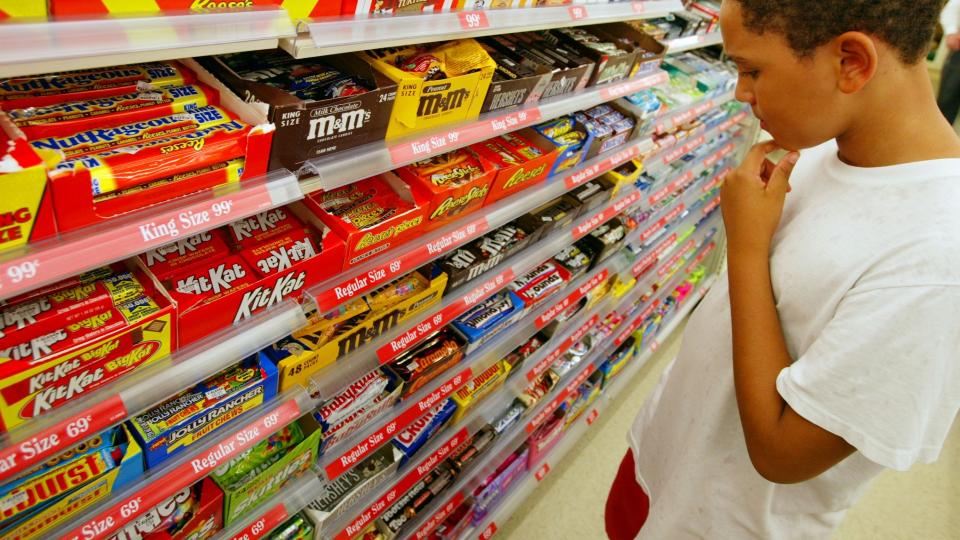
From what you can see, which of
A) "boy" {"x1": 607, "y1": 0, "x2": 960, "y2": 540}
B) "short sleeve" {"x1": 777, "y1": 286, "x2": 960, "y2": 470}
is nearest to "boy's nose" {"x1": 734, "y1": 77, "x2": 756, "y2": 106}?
"boy" {"x1": 607, "y1": 0, "x2": 960, "y2": 540}

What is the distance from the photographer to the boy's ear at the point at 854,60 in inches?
32.3

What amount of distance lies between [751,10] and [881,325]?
19.9 inches

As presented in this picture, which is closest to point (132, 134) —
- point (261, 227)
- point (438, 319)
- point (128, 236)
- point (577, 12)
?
point (128, 236)

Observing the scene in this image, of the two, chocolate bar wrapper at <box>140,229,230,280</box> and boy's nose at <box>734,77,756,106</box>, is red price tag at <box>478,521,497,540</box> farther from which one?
boy's nose at <box>734,77,756,106</box>

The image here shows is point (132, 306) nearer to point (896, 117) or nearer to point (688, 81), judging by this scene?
point (896, 117)

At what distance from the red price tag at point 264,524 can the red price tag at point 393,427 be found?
5.1 inches

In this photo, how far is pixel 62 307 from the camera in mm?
833

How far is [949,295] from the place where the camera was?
2.58 ft

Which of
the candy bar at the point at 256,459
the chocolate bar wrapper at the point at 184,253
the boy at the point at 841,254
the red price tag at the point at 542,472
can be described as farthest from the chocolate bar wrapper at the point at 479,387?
the chocolate bar wrapper at the point at 184,253

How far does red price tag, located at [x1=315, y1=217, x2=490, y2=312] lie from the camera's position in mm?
1099

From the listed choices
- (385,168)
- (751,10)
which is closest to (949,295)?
(751,10)

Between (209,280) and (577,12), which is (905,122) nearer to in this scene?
(577,12)

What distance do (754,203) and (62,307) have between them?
1161 mm

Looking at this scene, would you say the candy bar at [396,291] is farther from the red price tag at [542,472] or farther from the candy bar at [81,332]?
the red price tag at [542,472]
